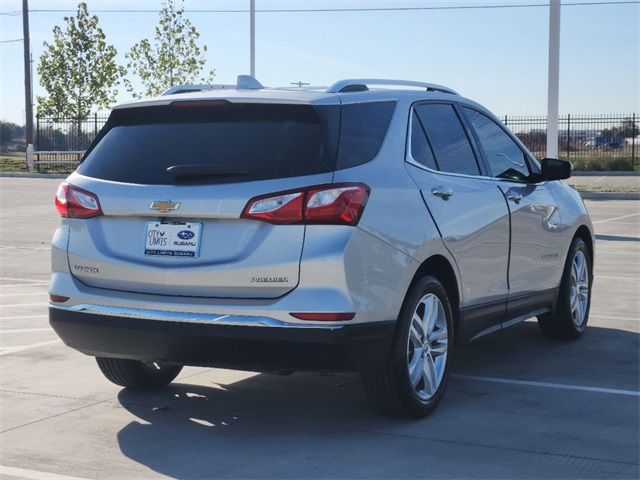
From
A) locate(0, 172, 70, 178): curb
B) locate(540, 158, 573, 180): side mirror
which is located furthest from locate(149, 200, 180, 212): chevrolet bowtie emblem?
locate(0, 172, 70, 178): curb

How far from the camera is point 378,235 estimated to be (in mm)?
5594

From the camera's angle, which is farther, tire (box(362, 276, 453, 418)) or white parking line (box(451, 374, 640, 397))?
white parking line (box(451, 374, 640, 397))

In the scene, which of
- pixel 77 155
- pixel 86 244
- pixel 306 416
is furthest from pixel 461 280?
pixel 77 155

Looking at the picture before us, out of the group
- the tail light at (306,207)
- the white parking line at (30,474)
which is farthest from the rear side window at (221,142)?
the white parking line at (30,474)

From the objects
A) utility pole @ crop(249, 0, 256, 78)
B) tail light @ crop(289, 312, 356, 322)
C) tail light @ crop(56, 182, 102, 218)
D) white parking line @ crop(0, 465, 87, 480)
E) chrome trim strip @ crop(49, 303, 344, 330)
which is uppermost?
utility pole @ crop(249, 0, 256, 78)

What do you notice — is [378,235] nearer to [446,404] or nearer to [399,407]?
[399,407]

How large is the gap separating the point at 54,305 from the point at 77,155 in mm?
43611

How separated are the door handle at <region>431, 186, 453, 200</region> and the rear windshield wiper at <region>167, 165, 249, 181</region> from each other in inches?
48.6

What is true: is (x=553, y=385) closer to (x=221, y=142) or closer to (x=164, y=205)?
(x=221, y=142)

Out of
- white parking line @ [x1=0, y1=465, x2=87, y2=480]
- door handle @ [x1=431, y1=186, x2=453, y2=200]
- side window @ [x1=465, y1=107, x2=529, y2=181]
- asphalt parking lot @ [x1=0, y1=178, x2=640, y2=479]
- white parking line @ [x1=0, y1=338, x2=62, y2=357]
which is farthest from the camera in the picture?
white parking line @ [x1=0, y1=338, x2=62, y2=357]

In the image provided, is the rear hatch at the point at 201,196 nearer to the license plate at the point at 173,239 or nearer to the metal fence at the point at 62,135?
the license plate at the point at 173,239

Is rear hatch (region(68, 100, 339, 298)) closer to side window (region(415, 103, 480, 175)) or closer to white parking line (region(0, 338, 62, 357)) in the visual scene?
side window (region(415, 103, 480, 175))

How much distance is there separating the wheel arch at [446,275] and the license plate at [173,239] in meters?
1.25

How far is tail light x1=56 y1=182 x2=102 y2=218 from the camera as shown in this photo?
19.2 ft
